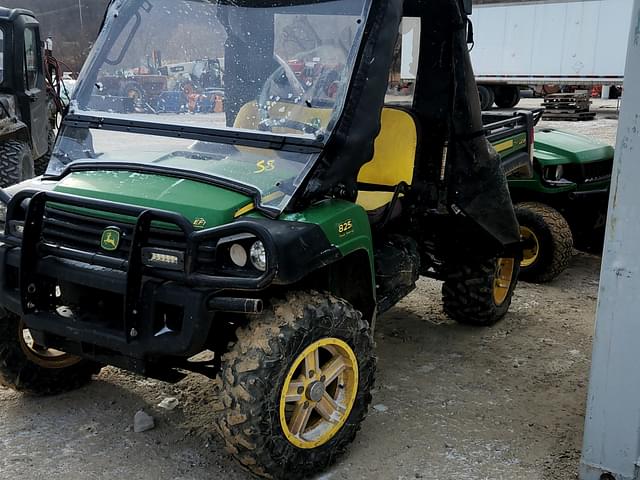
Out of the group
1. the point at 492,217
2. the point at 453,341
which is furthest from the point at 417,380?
the point at 492,217

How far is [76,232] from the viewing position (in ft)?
10.8

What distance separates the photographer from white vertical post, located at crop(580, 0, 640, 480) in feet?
10.0

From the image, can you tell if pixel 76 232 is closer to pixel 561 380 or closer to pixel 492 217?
pixel 492 217

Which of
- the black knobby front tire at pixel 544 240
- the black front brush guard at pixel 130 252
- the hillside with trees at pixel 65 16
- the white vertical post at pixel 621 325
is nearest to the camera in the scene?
the black front brush guard at pixel 130 252

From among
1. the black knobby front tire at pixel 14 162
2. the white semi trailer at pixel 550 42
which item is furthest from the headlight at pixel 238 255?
the white semi trailer at pixel 550 42

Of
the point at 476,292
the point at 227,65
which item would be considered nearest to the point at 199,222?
the point at 227,65

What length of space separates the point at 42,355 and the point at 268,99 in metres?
1.82

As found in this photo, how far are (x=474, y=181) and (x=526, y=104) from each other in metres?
21.6

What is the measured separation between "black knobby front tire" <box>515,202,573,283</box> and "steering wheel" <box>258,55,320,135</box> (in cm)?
333

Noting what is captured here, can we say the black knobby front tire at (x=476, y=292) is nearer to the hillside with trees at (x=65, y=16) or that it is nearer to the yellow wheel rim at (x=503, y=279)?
the yellow wheel rim at (x=503, y=279)

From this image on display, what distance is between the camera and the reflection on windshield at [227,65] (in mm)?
3594

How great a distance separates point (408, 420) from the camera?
4.05 metres

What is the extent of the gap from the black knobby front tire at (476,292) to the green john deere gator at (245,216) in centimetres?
97

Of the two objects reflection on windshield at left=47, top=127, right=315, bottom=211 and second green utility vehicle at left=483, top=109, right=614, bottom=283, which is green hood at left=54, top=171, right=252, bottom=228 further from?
second green utility vehicle at left=483, top=109, right=614, bottom=283
